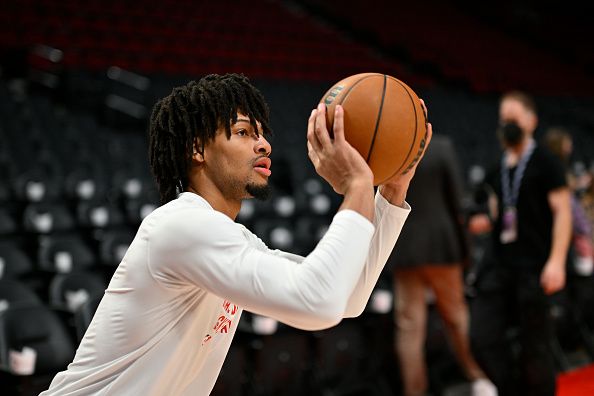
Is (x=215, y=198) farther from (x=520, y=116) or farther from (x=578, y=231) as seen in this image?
(x=578, y=231)

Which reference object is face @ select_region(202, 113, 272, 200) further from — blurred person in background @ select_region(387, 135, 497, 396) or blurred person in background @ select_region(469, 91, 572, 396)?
blurred person in background @ select_region(387, 135, 497, 396)

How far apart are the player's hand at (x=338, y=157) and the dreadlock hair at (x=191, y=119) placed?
23cm

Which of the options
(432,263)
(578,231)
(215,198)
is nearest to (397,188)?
(215,198)

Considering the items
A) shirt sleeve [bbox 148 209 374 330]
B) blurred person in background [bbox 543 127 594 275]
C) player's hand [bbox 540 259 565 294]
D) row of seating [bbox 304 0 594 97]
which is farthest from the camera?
row of seating [bbox 304 0 594 97]

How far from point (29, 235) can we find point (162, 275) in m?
4.29

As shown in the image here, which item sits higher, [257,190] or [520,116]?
[520,116]

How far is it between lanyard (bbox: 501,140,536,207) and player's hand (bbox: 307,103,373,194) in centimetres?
222

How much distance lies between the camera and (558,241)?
11.4 ft

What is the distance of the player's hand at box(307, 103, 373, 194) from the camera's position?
1.56m

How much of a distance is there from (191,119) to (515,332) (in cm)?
257

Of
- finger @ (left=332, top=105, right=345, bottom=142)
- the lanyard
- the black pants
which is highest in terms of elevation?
finger @ (left=332, top=105, right=345, bottom=142)

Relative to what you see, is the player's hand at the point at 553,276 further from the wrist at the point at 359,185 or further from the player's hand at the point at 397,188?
the wrist at the point at 359,185

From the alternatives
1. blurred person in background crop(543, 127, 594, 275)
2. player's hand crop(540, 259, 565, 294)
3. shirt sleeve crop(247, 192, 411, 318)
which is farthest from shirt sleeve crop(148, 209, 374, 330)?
blurred person in background crop(543, 127, 594, 275)

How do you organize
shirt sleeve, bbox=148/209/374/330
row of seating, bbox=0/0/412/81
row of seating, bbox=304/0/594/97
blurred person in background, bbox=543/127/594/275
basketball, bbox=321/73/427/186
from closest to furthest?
shirt sleeve, bbox=148/209/374/330
basketball, bbox=321/73/427/186
blurred person in background, bbox=543/127/594/275
row of seating, bbox=0/0/412/81
row of seating, bbox=304/0/594/97
